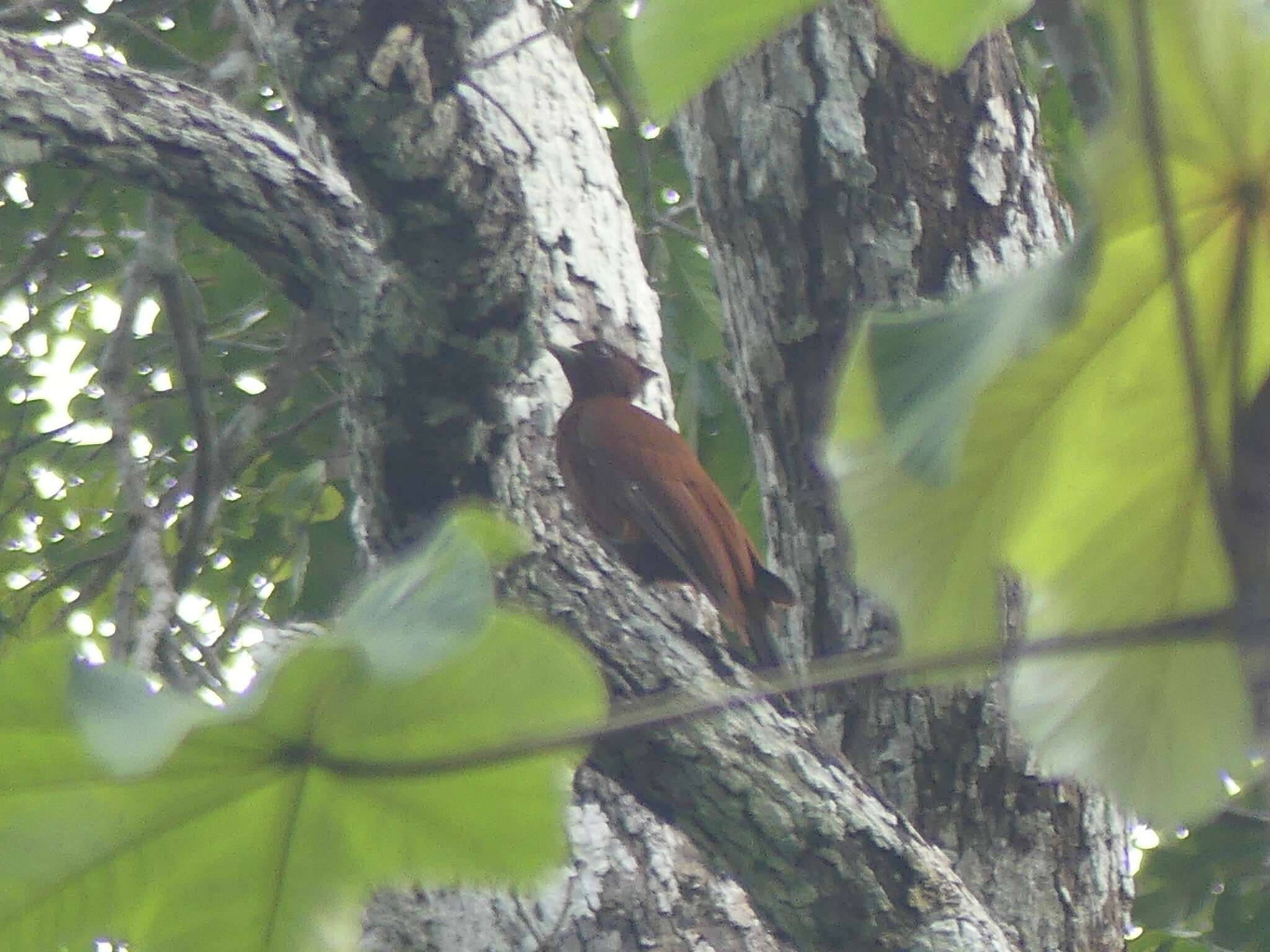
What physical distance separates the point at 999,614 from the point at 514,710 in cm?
23

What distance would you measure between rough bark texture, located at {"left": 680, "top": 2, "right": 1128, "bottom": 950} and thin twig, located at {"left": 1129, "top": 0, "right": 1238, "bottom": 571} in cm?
170

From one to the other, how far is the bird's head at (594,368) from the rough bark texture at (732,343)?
13 centimetres

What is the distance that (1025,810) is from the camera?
2.27 meters

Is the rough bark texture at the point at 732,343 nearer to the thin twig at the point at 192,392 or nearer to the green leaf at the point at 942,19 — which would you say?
the thin twig at the point at 192,392

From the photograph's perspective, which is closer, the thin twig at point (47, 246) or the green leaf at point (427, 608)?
the green leaf at point (427, 608)

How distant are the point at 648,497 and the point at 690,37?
2.61 m

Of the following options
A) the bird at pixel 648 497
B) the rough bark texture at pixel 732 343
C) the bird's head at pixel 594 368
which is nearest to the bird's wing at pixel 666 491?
the bird at pixel 648 497

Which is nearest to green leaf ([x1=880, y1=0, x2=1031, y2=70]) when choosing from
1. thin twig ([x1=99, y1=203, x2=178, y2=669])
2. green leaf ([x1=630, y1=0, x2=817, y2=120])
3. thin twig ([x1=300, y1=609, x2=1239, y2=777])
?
green leaf ([x1=630, y1=0, x2=817, y2=120])

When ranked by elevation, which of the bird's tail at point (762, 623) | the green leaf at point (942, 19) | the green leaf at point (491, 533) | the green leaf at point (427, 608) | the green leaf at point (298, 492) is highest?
the green leaf at point (298, 492)

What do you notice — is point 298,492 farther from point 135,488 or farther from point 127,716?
point 127,716

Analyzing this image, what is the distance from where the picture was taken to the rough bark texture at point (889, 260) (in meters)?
2.27

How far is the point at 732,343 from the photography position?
2.48 metres

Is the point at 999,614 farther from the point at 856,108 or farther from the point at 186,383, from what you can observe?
the point at 186,383

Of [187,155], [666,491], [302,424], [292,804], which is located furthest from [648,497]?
[292,804]
